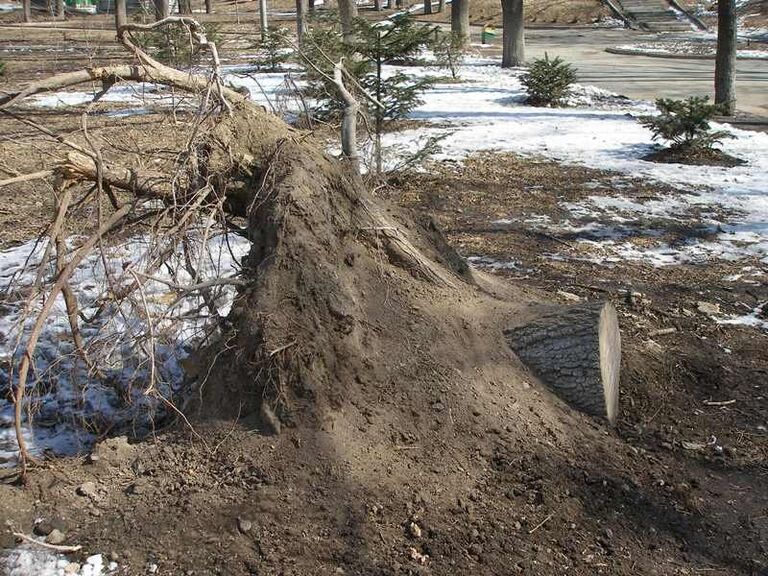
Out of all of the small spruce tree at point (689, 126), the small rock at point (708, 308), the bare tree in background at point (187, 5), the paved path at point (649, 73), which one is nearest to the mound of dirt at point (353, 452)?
the small rock at point (708, 308)

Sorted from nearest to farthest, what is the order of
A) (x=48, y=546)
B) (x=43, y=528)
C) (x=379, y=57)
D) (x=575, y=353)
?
(x=48, y=546) → (x=43, y=528) → (x=575, y=353) → (x=379, y=57)

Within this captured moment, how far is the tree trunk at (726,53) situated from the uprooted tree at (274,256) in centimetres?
1056

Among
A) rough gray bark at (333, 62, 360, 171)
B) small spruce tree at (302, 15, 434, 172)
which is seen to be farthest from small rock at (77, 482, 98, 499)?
small spruce tree at (302, 15, 434, 172)

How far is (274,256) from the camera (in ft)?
12.7

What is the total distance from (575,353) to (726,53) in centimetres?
1128

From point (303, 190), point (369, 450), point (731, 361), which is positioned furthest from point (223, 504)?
point (731, 361)

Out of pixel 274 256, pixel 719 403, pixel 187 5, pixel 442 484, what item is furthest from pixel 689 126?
pixel 442 484

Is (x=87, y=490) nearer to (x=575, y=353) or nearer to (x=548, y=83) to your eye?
(x=575, y=353)

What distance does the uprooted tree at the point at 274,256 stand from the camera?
3689 mm

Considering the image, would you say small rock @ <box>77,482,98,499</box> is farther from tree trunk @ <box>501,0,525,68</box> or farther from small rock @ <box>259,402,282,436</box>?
tree trunk @ <box>501,0,525,68</box>

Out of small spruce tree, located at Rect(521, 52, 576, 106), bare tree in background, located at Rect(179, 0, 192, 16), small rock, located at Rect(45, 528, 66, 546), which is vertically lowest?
small rock, located at Rect(45, 528, 66, 546)

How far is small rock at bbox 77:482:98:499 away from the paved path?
14464 mm

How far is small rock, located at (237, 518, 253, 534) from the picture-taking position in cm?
323

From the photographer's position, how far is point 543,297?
211 inches
